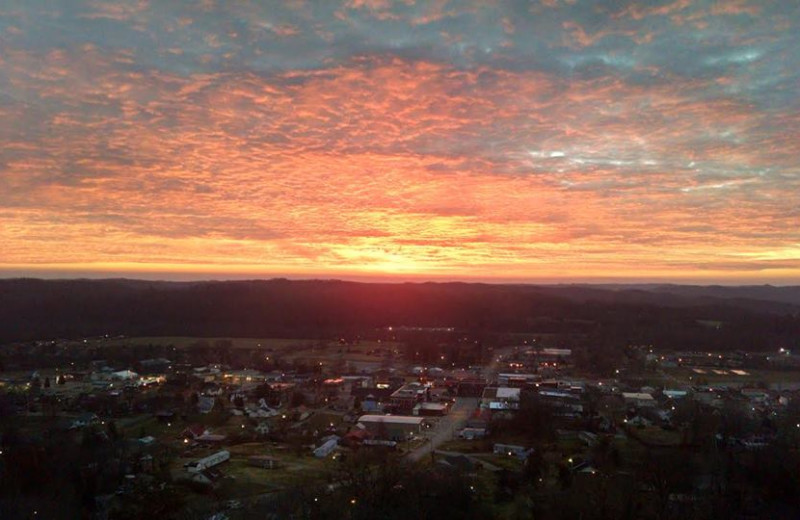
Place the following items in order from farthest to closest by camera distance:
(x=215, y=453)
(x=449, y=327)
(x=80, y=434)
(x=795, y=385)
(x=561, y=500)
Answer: (x=449, y=327), (x=795, y=385), (x=80, y=434), (x=215, y=453), (x=561, y=500)

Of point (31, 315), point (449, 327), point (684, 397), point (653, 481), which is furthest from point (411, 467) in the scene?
point (31, 315)

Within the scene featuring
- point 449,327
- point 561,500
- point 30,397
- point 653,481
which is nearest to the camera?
point 561,500

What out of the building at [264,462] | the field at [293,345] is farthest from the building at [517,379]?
the building at [264,462]

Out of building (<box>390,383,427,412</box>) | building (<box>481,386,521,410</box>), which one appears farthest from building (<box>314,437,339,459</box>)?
building (<box>481,386,521,410</box>)

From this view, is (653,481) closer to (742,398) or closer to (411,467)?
(411,467)

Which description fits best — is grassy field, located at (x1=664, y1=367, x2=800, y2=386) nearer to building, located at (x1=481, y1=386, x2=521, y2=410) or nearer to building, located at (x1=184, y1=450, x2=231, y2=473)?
building, located at (x1=481, y1=386, x2=521, y2=410)

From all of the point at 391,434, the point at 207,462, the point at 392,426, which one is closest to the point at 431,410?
the point at 392,426
